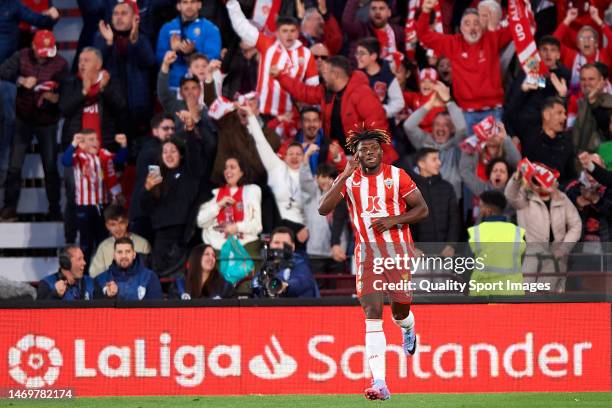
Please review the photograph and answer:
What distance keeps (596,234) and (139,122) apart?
18.4ft

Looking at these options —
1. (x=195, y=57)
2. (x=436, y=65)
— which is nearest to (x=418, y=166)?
(x=436, y=65)

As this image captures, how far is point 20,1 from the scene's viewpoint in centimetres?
1602

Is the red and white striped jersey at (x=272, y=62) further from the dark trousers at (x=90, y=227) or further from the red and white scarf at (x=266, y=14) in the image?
the dark trousers at (x=90, y=227)

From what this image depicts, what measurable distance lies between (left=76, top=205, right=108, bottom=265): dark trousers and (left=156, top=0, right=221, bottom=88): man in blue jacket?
1746 millimetres

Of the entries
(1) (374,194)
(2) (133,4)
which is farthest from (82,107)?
(1) (374,194)

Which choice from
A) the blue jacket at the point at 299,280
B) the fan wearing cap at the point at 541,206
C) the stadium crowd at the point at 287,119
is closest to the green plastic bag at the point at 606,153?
the stadium crowd at the point at 287,119

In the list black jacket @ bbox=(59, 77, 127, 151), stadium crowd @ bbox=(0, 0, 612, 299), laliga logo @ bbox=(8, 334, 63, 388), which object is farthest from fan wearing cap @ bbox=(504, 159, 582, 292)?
laliga logo @ bbox=(8, 334, 63, 388)

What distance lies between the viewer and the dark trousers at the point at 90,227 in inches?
599

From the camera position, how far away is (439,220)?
45.9ft

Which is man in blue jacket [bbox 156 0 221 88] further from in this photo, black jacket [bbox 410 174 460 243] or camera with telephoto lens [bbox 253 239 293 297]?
camera with telephoto lens [bbox 253 239 293 297]

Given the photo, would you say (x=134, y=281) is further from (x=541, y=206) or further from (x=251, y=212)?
(x=541, y=206)

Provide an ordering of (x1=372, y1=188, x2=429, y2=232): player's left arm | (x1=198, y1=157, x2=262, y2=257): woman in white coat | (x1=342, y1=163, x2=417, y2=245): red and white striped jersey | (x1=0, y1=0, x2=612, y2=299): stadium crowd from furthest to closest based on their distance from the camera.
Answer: (x1=198, y1=157, x2=262, y2=257): woman in white coat → (x1=0, y1=0, x2=612, y2=299): stadium crowd → (x1=342, y1=163, x2=417, y2=245): red and white striped jersey → (x1=372, y1=188, x2=429, y2=232): player's left arm

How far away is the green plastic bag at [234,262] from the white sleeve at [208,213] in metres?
0.43

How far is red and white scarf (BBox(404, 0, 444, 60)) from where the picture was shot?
15.8 metres
